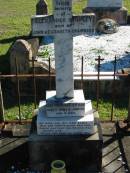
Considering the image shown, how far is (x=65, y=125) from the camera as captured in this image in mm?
6328

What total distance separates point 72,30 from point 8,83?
437cm

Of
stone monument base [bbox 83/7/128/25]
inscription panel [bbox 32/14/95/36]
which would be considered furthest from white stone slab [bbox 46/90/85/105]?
stone monument base [bbox 83/7/128/25]

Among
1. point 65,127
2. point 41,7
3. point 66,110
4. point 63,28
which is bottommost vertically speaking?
point 65,127

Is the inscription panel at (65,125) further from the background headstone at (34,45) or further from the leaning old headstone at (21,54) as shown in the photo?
the background headstone at (34,45)

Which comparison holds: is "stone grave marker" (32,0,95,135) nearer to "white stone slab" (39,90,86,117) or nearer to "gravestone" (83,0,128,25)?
"white stone slab" (39,90,86,117)

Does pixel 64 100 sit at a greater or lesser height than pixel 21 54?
lesser

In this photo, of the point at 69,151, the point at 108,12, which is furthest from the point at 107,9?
the point at 69,151

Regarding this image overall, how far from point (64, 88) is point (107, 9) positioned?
915cm

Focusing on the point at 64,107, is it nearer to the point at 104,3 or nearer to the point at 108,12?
the point at 108,12

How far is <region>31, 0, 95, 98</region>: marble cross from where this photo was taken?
5891 millimetres

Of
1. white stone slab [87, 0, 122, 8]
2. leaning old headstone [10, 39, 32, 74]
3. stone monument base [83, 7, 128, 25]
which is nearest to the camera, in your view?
leaning old headstone [10, 39, 32, 74]

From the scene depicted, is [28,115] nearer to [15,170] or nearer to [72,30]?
[15,170]

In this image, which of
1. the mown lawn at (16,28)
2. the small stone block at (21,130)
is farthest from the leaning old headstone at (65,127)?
the mown lawn at (16,28)

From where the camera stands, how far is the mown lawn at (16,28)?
8859mm
